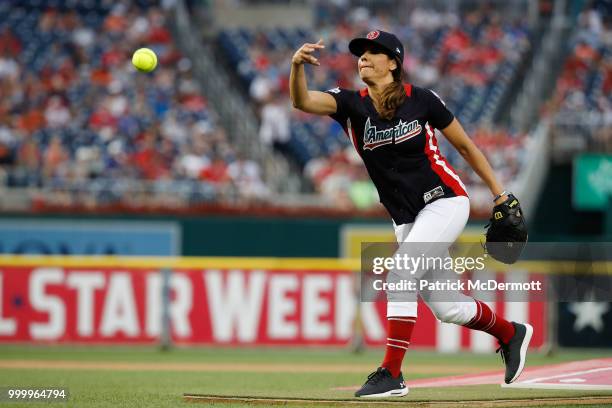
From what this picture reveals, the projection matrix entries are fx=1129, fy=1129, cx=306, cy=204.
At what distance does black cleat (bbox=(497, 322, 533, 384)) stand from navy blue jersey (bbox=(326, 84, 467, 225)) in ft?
3.24

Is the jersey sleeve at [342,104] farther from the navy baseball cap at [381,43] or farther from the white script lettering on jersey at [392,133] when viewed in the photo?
→ the navy baseball cap at [381,43]

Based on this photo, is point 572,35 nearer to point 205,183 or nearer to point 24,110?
point 205,183

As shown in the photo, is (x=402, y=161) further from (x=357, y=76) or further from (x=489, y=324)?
(x=357, y=76)

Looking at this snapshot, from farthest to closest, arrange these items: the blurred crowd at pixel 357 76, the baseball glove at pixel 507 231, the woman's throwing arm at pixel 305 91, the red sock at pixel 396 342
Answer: the blurred crowd at pixel 357 76, the baseball glove at pixel 507 231, the red sock at pixel 396 342, the woman's throwing arm at pixel 305 91

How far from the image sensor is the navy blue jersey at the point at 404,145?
20.8ft

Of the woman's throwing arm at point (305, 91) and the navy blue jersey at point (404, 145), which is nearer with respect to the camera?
the woman's throwing arm at point (305, 91)

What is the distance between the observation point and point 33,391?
723 cm

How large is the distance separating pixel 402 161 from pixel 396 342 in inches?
40.2

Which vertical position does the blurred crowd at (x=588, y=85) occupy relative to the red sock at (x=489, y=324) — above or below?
above

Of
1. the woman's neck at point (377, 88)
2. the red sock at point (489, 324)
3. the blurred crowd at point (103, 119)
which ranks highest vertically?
the blurred crowd at point (103, 119)

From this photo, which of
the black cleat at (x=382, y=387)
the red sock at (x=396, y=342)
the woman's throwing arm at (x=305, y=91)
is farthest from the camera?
the red sock at (x=396, y=342)

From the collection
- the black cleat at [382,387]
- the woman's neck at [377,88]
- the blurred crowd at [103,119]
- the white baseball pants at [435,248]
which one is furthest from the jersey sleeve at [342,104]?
the blurred crowd at [103,119]

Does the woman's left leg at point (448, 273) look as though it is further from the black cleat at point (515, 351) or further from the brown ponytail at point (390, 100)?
the brown ponytail at point (390, 100)

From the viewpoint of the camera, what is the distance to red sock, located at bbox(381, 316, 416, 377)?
248 inches
